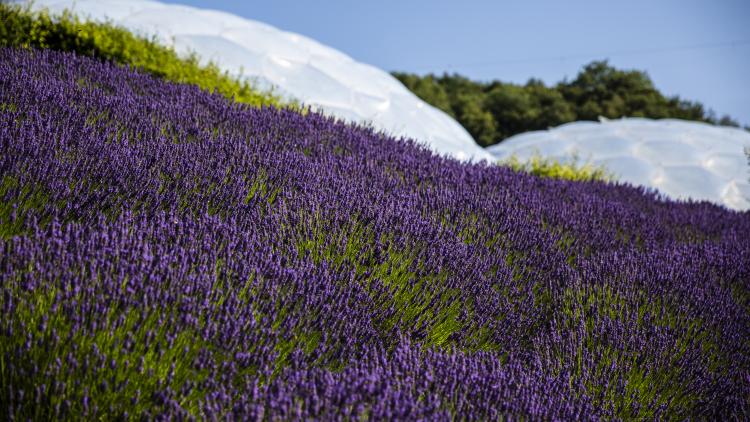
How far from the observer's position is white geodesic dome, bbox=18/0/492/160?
379 inches

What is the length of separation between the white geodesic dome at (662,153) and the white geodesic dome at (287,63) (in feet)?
8.42

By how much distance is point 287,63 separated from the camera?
1028cm

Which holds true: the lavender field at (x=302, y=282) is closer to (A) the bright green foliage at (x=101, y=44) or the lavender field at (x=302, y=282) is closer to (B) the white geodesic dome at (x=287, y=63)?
(A) the bright green foliage at (x=101, y=44)

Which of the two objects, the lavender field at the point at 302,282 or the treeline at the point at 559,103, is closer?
the lavender field at the point at 302,282

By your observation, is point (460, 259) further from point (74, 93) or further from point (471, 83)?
point (471, 83)

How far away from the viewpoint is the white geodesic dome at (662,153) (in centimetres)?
1115

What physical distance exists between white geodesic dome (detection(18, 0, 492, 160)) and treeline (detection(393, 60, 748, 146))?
35.9 ft

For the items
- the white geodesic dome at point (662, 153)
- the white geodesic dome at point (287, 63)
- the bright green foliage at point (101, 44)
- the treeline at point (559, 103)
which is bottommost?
the bright green foliage at point (101, 44)

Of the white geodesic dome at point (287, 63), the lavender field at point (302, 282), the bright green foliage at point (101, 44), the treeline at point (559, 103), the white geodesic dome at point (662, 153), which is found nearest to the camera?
the lavender field at point (302, 282)

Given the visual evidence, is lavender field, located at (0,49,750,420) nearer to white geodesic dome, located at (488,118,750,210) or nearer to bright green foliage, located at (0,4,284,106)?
bright green foliage, located at (0,4,284,106)

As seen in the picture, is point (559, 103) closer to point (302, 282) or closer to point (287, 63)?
point (287, 63)

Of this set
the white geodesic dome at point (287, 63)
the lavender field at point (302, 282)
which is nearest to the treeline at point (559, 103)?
the white geodesic dome at point (287, 63)

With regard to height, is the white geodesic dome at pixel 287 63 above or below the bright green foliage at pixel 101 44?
above

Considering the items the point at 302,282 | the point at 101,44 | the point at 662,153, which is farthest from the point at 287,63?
the point at 302,282
